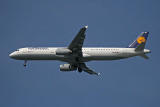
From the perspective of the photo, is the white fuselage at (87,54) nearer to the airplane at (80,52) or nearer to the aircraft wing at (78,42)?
the airplane at (80,52)

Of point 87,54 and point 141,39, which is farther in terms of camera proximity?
point 141,39

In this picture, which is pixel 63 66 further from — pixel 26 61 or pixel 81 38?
pixel 81 38

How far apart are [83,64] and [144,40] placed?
13870mm

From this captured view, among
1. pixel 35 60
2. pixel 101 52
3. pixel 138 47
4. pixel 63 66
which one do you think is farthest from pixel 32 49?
pixel 138 47

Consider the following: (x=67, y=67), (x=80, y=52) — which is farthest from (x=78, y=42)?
(x=67, y=67)

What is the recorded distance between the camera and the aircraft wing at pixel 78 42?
6376cm

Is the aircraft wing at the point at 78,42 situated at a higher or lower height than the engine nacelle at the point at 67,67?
higher

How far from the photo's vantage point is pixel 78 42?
66875 millimetres

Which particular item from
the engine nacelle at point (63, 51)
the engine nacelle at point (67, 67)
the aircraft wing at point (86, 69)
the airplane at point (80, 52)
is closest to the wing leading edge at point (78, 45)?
the airplane at point (80, 52)

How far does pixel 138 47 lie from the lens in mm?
68938

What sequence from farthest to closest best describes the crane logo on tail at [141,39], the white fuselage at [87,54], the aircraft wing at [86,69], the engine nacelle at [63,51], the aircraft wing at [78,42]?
1. the aircraft wing at [86,69]
2. the crane logo on tail at [141,39]
3. the white fuselage at [87,54]
4. the engine nacelle at [63,51]
5. the aircraft wing at [78,42]

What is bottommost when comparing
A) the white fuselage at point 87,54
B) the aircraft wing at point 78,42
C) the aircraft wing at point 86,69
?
the aircraft wing at point 86,69

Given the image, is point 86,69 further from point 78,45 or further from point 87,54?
point 78,45

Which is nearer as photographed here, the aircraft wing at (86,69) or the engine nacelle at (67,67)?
the aircraft wing at (86,69)
